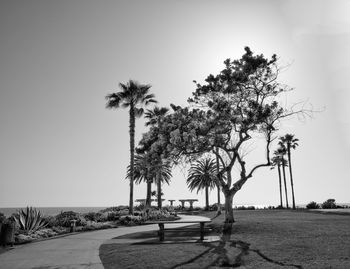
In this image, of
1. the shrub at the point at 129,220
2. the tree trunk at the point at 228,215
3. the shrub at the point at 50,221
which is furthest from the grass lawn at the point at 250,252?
the shrub at the point at 129,220

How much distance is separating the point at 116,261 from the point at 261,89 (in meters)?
Answer: 14.3

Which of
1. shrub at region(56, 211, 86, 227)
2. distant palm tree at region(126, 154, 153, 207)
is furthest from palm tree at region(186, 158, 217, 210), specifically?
shrub at region(56, 211, 86, 227)

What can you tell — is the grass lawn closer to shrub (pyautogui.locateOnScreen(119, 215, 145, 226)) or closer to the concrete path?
the concrete path

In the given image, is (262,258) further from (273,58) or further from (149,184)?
(149,184)

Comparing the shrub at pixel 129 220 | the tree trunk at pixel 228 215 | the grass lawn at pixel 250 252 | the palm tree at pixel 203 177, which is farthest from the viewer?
the palm tree at pixel 203 177

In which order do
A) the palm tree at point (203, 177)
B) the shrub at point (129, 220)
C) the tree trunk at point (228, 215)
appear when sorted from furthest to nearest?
1. the palm tree at point (203, 177)
2. the shrub at point (129, 220)
3. the tree trunk at point (228, 215)

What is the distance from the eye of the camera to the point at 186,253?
13.3 m

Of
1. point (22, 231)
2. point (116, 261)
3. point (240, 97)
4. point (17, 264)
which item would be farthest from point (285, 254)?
point (22, 231)

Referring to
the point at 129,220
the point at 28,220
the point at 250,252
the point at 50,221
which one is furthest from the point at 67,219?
the point at 250,252

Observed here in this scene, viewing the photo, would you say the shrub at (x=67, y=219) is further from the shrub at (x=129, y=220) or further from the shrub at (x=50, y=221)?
the shrub at (x=129, y=220)

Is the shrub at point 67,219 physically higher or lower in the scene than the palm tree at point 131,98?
lower

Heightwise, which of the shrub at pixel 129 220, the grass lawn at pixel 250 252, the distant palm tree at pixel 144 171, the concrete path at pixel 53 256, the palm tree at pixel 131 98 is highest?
the palm tree at pixel 131 98

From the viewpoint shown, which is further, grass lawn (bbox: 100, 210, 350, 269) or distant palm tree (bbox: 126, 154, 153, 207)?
distant palm tree (bbox: 126, 154, 153, 207)

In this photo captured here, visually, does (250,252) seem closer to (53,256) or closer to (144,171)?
(53,256)
